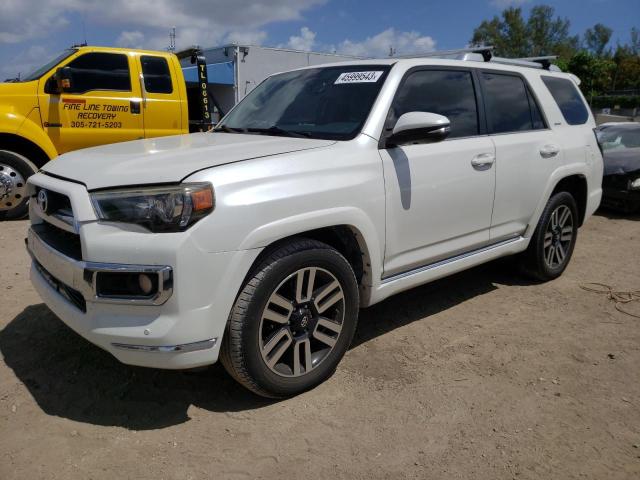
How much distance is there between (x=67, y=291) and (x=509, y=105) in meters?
3.33

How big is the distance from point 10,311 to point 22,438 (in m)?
1.66

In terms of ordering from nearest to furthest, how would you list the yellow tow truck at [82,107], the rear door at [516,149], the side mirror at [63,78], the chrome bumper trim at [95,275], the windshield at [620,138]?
the chrome bumper trim at [95,275] < the rear door at [516,149] < the yellow tow truck at [82,107] < the side mirror at [63,78] < the windshield at [620,138]

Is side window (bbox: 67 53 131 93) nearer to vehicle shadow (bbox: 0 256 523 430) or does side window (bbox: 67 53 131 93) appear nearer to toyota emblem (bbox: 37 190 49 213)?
vehicle shadow (bbox: 0 256 523 430)

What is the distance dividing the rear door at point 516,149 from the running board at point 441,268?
0.08 meters

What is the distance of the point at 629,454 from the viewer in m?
2.47

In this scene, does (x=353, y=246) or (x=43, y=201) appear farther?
(x=353, y=246)

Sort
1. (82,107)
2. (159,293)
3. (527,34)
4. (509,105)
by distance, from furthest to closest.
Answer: (527,34)
(82,107)
(509,105)
(159,293)

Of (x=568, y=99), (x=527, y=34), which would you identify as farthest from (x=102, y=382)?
(x=527, y=34)

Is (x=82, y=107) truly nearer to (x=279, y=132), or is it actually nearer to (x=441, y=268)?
(x=279, y=132)

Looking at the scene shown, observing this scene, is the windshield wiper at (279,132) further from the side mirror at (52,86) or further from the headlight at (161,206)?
the side mirror at (52,86)

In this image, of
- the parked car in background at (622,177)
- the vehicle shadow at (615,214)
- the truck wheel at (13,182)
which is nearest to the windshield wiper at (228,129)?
the truck wheel at (13,182)

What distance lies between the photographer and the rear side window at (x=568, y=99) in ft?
15.5

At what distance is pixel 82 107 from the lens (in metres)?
6.96

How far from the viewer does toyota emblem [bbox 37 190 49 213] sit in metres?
2.77
